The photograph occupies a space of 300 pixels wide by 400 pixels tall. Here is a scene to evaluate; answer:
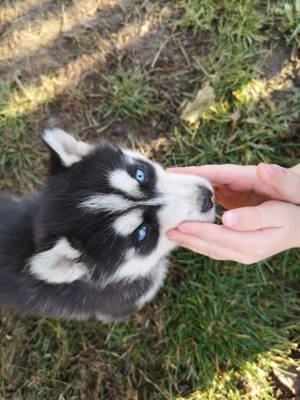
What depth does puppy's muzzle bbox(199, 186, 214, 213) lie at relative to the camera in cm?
264

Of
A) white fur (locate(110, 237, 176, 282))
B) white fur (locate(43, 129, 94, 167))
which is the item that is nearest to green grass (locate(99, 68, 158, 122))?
white fur (locate(43, 129, 94, 167))

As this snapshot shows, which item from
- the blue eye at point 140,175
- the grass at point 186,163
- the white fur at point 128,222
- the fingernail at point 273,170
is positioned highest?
the fingernail at point 273,170

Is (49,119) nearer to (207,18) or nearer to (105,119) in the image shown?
(105,119)

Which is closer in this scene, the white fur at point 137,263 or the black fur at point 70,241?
the black fur at point 70,241

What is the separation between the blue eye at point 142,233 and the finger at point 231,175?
679 mm

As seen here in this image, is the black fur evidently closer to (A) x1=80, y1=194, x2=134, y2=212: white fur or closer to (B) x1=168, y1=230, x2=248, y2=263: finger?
(A) x1=80, y1=194, x2=134, y2=212: white fur

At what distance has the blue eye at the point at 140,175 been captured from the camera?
2677 millimetres

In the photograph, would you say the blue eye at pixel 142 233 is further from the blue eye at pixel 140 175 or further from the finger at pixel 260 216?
the finger at pixel 260 216

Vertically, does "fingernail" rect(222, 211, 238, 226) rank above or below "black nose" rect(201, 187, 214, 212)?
above

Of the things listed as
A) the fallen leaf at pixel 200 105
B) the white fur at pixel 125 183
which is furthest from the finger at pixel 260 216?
the fallen leaf at pixel 200 105

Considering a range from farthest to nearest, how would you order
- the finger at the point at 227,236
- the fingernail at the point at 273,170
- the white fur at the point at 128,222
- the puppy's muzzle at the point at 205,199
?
the puppy's muzzle at the point at 205,199 → the white fur at the point at 128,222 → the finger at the point at 227,236 → the fingernail at the point at 273,170

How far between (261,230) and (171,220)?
0.54 meters

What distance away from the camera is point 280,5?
3.77m

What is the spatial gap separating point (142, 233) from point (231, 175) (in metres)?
0.81
